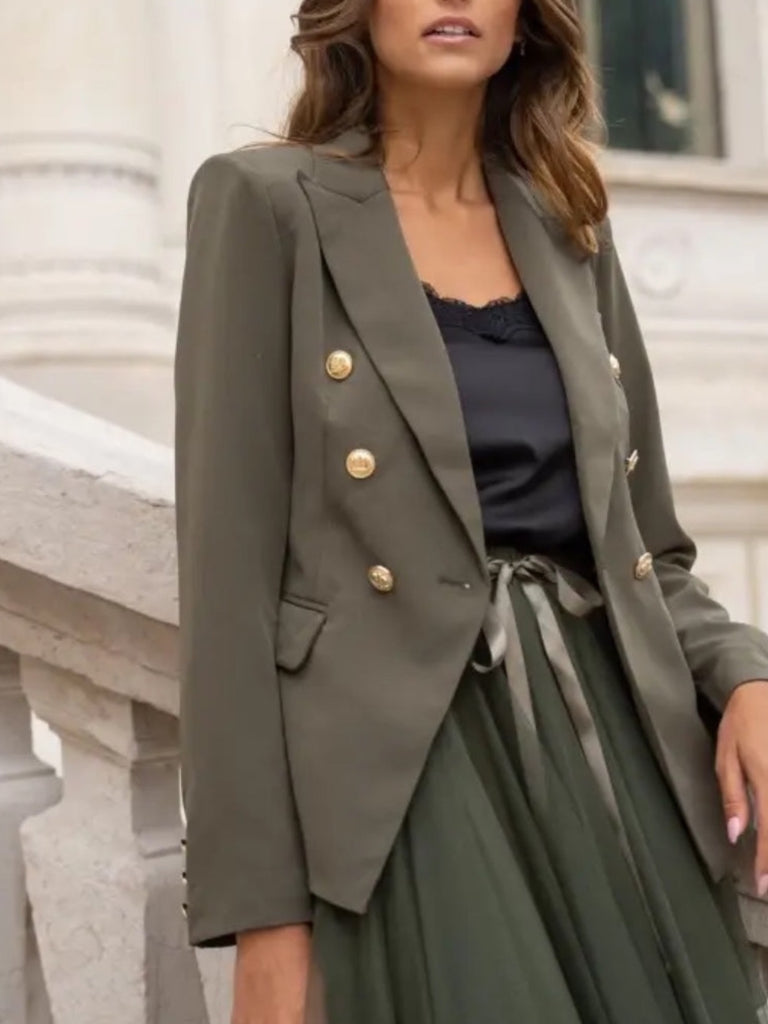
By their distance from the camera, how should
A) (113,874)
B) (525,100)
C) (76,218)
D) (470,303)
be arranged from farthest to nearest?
(76,218), (113,874), (525,100), (470,303)

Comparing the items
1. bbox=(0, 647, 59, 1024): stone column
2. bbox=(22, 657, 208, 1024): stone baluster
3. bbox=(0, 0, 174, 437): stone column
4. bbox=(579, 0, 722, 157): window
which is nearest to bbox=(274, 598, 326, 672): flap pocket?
bbox=(22, 657, 208, 1024): stone baluster

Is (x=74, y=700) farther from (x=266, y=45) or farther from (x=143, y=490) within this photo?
(x=266, y=45)

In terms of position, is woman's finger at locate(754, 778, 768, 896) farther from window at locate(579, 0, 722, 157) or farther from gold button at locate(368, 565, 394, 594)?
window at locate(579, 0, 722, 157)

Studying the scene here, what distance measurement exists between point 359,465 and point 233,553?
131 millimetres

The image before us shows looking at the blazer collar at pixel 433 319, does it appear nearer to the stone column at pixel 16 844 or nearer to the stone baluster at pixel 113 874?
the stone baluster at pixel 113 874

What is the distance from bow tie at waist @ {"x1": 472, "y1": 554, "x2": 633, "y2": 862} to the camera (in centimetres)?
154

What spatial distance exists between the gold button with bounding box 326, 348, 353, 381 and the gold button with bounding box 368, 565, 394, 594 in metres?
0.17

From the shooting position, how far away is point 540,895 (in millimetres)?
1511

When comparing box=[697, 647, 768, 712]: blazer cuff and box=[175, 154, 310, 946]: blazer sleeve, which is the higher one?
box=[175, 154, 310, 946]: blazer sleeve

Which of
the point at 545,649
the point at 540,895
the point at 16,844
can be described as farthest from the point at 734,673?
the point at 16,844

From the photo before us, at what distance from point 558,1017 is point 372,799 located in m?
0.23

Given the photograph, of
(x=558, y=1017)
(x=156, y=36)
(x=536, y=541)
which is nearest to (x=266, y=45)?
(x=156, y=36)

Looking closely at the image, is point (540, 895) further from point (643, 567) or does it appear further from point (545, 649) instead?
point (643, 567)

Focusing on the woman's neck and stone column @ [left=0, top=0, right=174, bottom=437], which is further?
stone column @ [left=0, top=0, right=174, bottom=437]
